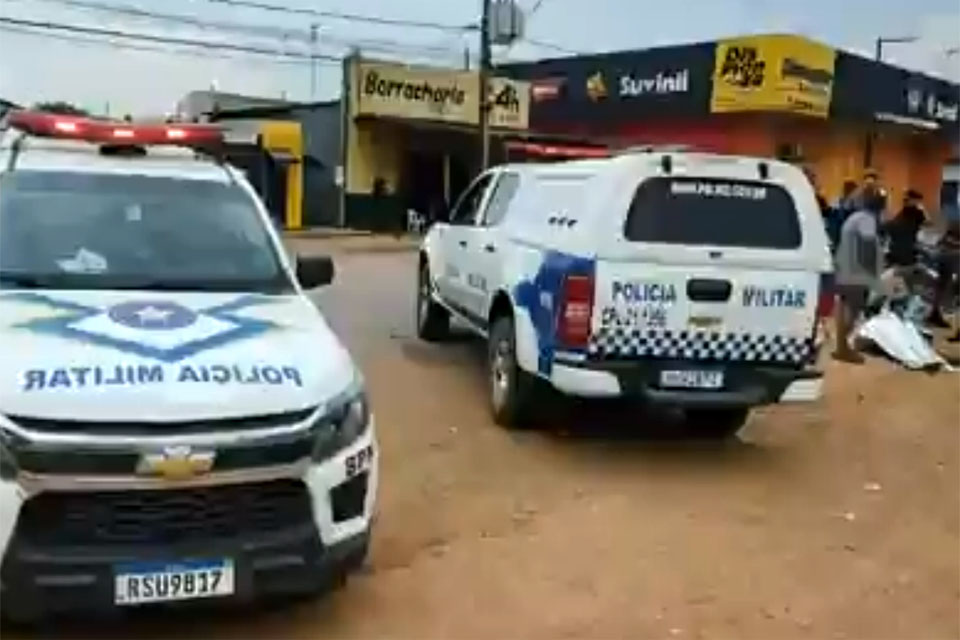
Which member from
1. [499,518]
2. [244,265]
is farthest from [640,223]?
[244,265]

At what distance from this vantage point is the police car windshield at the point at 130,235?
5.54 meters

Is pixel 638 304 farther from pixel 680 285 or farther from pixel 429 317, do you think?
pixel 429 317

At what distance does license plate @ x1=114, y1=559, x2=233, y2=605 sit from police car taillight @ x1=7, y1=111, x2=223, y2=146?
307cm

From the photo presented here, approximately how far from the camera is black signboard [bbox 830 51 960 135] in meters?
36.6

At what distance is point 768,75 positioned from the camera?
32906mm

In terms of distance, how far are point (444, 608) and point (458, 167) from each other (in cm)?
3385

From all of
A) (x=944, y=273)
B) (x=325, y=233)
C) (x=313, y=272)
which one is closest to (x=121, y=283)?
(x=313, y=272)

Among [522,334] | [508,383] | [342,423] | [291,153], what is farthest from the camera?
[291,153]

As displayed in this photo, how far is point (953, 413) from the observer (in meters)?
10.7

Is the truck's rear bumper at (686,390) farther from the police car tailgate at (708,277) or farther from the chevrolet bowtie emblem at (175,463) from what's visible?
the chevrolet bowtie emblem at (175,463)

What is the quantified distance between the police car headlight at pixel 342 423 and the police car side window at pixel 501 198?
531cm

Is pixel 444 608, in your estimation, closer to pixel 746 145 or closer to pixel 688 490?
pixel 688 490

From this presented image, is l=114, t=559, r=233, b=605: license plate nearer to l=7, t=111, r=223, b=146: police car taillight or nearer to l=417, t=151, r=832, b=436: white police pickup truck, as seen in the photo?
l=7, t=111, r=223, b=146: police car taillight

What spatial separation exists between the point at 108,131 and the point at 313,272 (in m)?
1.41
